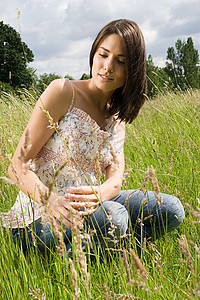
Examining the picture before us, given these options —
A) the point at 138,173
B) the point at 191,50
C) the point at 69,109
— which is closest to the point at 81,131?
the point at 69,109

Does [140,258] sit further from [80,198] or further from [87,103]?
[87,103]

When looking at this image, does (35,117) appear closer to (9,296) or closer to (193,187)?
(9,296)

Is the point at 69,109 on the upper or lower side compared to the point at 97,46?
lower

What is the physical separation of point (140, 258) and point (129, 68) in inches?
39.2

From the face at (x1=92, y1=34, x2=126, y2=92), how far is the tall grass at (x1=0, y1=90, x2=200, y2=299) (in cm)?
42

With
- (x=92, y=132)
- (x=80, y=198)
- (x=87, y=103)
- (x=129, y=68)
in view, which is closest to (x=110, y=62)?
(x=129, y=68)

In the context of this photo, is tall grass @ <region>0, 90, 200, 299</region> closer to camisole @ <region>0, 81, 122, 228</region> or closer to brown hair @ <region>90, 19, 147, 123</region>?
camisole @ <region>0, 81, 122, 228</region>

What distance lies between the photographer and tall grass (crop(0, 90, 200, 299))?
37.6 inches

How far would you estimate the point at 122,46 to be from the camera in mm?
1839

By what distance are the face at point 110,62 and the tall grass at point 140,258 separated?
420 mm

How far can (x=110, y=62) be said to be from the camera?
1798mm

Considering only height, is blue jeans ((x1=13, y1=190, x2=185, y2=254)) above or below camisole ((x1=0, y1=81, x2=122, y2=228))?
below

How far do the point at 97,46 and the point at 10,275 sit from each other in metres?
1.34

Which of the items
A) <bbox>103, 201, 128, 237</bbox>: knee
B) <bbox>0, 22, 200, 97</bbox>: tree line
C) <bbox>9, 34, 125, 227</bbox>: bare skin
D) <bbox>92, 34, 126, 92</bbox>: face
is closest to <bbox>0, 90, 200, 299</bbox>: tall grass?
<bbox>103, 201, 128, 237</bbox>: knee
